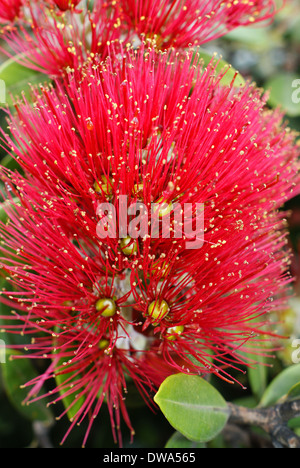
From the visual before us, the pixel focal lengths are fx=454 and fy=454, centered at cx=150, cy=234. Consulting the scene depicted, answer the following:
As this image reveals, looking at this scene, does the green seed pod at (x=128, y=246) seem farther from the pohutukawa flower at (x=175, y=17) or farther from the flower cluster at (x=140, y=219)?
the pohutukawa flower at (x=175, y=17)

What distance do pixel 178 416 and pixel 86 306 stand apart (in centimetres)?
25

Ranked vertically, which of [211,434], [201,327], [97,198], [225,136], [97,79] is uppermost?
[97,79]

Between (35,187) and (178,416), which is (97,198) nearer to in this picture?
(35,187)

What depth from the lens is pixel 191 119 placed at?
808mm

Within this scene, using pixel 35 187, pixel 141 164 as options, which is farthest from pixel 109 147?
pixel 35 187

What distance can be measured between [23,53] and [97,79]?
10.4 inches

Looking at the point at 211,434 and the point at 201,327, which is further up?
the point at 201,327

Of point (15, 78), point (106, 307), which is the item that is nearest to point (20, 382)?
point (106, 307)

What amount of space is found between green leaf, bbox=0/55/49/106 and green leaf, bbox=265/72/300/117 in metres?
0.63

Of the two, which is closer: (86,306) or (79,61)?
(86,306)

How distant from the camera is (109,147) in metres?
0.77

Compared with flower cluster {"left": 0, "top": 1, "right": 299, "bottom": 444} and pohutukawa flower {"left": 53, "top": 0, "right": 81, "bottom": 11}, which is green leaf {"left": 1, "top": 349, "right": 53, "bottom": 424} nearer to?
flower cluster {"left": 0, "top": 1, "right": 299, "bottom": 444}

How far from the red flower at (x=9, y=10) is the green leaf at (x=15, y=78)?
0.10 m

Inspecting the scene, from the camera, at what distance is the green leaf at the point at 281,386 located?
1.02m
